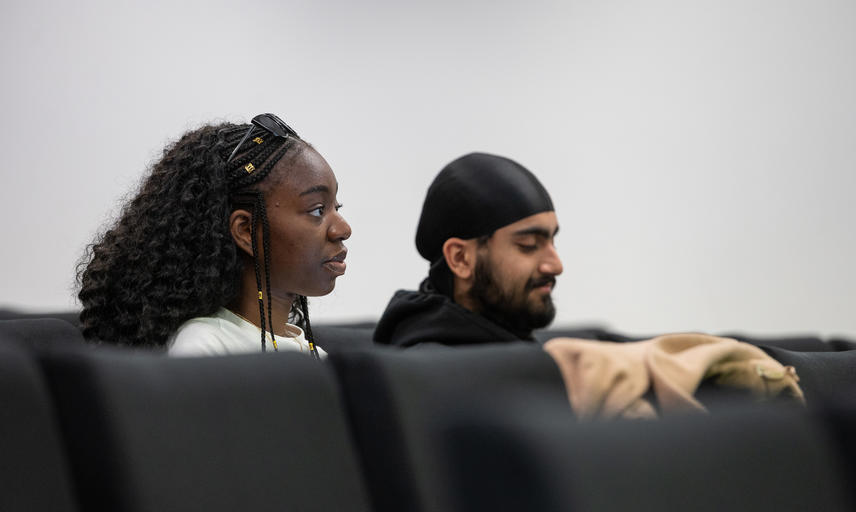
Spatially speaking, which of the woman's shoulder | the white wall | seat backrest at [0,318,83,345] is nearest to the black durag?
the woman's shoulder

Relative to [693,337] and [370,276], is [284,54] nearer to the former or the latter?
[370,276]

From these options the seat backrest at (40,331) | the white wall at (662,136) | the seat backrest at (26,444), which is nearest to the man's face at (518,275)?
the seat backrest at (40,331)

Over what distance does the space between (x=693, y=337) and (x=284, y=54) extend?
3.04 meters

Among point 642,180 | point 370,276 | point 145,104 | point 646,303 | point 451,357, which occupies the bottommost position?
point 646,303

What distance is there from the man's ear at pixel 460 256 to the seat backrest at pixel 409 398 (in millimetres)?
832

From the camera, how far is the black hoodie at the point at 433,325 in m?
1.60

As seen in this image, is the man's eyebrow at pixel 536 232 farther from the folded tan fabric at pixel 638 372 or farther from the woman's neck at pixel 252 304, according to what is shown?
the folded tan fabric at pixel 638 372

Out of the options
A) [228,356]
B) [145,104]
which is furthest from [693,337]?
[145,104]

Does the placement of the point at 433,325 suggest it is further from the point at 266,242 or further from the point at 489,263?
the point at 266,242

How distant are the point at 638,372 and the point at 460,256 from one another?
924 mm

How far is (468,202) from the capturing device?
5.65ft

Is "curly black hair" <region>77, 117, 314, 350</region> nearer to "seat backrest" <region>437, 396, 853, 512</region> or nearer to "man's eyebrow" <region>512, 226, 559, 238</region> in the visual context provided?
"man's eyebrow" <region>512, 226, 559, 238</region>

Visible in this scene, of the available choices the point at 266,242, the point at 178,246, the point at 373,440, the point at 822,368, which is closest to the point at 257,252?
the point at 266,242

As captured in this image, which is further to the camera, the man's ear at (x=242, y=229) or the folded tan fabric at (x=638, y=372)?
the man's ear at (x=242, y=229)
